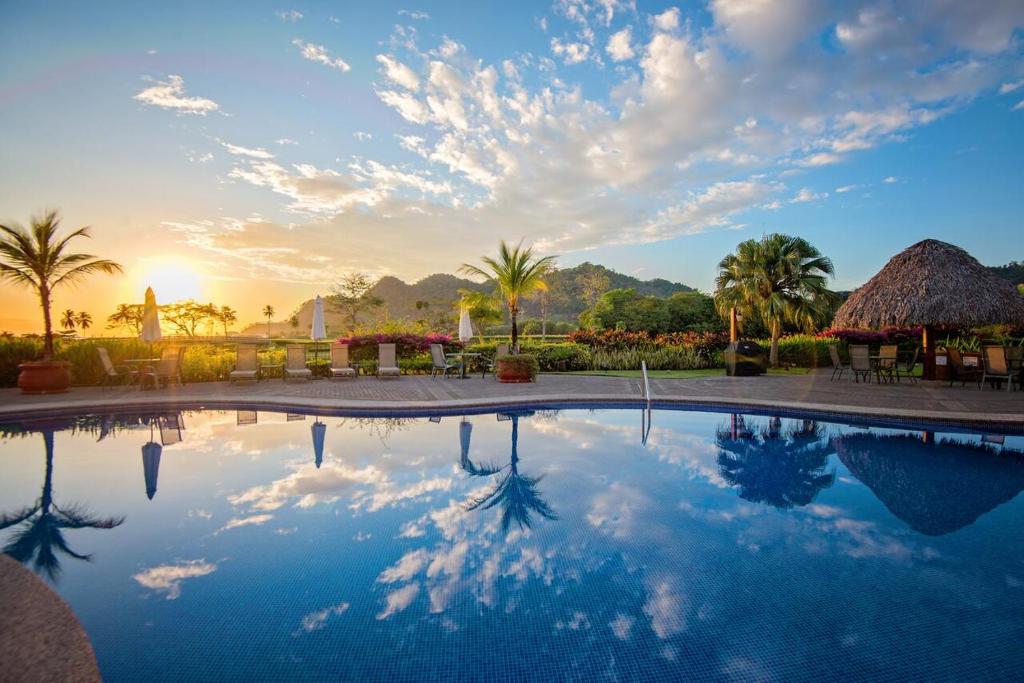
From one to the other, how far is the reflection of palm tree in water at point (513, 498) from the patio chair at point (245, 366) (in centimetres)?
836

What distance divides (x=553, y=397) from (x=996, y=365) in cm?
1000

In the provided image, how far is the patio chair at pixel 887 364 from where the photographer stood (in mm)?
12056

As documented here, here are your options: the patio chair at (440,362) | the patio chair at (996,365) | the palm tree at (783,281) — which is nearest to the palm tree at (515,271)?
the patio chair at (440,362)

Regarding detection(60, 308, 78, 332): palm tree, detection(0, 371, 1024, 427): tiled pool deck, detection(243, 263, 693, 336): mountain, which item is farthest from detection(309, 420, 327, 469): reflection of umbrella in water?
detection(60, 308, 78, 332): palm tree

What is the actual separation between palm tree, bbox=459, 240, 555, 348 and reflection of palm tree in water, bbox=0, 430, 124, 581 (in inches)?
361

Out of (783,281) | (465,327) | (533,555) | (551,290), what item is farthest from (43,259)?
(551,290)

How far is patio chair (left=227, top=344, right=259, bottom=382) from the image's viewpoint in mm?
11859

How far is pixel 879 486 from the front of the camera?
5316 millimetres

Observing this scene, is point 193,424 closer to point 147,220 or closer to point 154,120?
point 154,120

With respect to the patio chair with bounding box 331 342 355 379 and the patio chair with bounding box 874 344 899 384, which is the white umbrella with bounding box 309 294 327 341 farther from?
the patio chair with bounding box 874 344 899 384

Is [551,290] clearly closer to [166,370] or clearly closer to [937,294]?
[937,294]

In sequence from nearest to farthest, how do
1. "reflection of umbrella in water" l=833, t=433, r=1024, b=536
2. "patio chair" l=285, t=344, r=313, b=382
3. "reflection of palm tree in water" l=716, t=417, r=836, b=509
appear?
"reflection of umbrella in water" l=833, t=433, r=1024, b=536, "reflection of palm tree in water" l=716, t=417, r=836, b=509, "patio chair" l=285, t=344, r=313, b=382

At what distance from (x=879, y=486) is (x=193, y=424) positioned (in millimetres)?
10488

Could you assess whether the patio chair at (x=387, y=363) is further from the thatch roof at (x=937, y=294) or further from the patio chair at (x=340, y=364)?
the thatch roof at (x=937, y=294)
